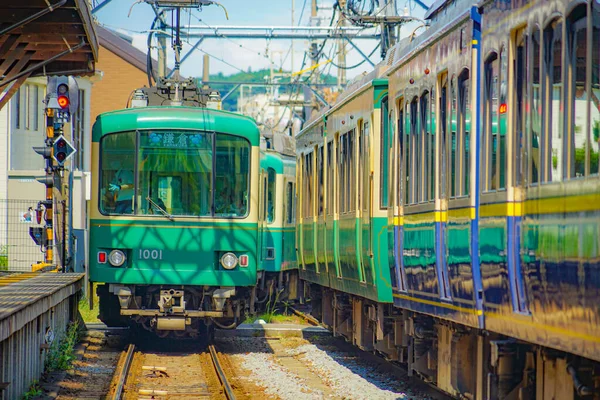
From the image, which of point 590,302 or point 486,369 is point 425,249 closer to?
point 486,369

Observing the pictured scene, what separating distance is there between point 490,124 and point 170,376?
22.8 feet

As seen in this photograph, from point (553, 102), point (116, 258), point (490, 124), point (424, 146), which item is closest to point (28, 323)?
point (116, 258)

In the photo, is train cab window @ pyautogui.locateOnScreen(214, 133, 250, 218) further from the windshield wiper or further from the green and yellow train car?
the green and yellow train car

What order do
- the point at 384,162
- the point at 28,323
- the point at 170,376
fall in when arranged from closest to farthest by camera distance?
the point at 28,323
the point at 384,162
the point at 170,376

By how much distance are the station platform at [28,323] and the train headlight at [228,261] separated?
198cm

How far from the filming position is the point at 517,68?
7.01 meters

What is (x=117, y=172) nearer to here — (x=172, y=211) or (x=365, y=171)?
(x=172, y=211)

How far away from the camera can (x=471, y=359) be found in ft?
29.6

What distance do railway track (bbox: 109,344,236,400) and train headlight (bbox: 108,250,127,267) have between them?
1.18 meters

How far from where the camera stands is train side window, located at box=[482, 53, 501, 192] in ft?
24.6

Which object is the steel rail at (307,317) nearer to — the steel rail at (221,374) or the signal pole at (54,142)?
the steel rail at (221,374)

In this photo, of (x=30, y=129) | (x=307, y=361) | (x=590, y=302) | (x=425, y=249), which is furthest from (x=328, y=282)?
(x=30, y=129)

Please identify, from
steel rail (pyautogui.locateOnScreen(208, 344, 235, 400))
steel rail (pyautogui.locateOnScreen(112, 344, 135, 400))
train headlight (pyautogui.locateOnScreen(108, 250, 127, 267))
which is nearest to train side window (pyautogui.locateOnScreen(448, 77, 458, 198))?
steel rail (pyautogui.locateOnScreen(208, 344, 235, 400))

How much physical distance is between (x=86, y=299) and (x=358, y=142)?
964cm
